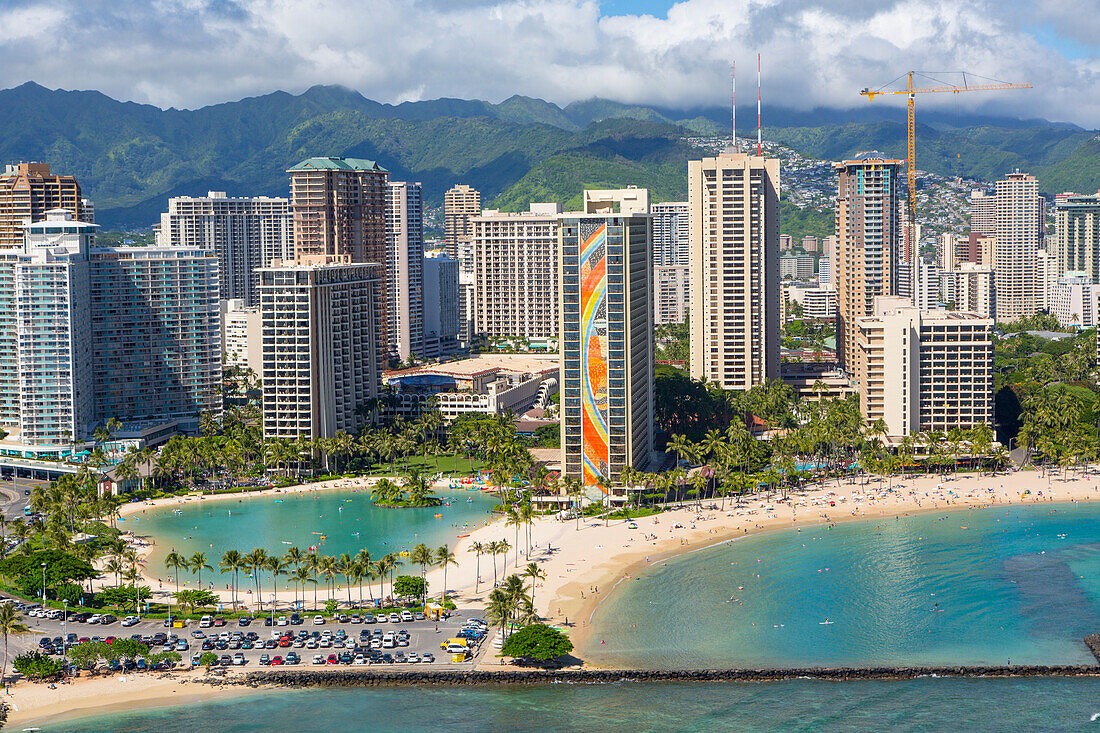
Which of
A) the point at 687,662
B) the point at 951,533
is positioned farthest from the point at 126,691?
the point at 951,533

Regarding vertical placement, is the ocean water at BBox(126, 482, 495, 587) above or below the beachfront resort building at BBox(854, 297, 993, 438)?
below

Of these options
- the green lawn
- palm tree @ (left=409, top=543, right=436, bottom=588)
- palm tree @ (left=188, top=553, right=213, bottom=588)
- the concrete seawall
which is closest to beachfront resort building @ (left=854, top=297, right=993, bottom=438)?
the green lawn

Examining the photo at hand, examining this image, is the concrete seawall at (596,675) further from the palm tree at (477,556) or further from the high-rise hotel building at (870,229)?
the high-rise hotel building at (870,229)

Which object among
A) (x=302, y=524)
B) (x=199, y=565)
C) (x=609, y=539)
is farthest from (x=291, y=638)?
(x=302, y=524)

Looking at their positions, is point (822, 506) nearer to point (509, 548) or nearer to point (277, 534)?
point (509, 548)

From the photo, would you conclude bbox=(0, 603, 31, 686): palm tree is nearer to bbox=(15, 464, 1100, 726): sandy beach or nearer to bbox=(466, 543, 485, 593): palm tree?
bbox=(15, 464, 1100, 726): sandy beach
